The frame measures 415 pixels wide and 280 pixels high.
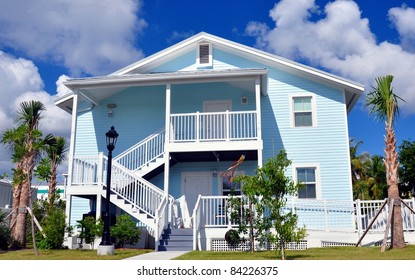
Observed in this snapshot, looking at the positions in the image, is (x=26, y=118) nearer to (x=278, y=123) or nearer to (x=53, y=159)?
(x=53, y=159)

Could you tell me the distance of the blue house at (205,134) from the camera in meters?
14.8

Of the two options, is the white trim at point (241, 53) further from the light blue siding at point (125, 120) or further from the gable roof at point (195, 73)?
the light blue siding at point (125, 120)

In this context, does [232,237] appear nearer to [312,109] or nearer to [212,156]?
[212,156]

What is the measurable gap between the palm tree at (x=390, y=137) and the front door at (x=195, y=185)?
7.43 meters

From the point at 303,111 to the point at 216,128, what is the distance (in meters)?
4.13

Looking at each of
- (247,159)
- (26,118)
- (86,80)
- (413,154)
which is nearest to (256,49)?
(247,159)

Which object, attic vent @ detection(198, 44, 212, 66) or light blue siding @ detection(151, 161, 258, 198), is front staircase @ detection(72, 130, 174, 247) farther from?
attic vent @ detection(198, 44, 212, 66)

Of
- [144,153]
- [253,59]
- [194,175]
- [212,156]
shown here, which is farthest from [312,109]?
[144,153]

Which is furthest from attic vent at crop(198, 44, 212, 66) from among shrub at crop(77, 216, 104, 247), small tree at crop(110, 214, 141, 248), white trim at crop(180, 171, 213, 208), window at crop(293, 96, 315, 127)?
shrub at crop(77, 216, 104, 247)

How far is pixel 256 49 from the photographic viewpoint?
1788cm

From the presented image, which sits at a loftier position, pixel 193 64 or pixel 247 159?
pixel 193 64

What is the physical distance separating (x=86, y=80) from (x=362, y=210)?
40.3ft

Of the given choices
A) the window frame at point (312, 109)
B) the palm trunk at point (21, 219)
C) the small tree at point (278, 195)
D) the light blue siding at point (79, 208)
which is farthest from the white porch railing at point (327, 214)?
the palm trunk at point (21, 219)

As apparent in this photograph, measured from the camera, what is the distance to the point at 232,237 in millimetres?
12820
